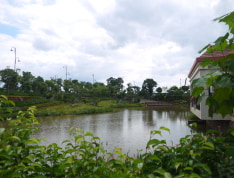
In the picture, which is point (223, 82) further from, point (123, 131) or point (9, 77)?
point (9, 77)

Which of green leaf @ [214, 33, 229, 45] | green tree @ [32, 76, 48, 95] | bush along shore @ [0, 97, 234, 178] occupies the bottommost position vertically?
bush along shore @ [0, 97, 234, 178]

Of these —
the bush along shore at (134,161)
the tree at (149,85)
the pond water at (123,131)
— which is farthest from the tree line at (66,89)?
the bush along shore at (134,161)

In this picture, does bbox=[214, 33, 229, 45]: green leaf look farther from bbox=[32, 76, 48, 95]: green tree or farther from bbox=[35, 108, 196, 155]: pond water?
bbox=[32, 76, 48, 95]: green tree

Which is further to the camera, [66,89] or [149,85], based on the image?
[149,85]

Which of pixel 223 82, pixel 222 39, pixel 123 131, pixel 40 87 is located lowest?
pixel 123 131

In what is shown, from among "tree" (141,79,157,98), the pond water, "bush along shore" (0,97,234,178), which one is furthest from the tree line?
"bush along shore" (0,97,234,178)

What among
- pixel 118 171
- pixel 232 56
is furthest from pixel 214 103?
pixel 118 171

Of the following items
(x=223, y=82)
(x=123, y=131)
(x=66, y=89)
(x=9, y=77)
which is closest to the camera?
(x=223, y=82)

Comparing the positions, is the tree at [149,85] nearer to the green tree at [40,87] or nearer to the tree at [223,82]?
the green tree at [40,87]

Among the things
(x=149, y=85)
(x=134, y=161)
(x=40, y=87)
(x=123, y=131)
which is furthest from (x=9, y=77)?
(x=134, y=161)

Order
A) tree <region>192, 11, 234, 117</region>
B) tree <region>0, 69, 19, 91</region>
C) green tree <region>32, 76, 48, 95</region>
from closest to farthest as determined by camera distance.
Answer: tree <region>192, 11, 234, 117</region>
tree <region>0, 69, 19, 91</region>
green tree <region>32, 76, 48, 95</region>

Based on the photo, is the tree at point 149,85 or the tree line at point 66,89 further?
the tree at point 149,85

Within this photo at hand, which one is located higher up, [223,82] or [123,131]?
[223,82]

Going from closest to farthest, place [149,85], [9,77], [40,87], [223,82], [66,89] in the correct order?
[223,82]
[9,77]
[40,87]
[66,89]
[149,85]
